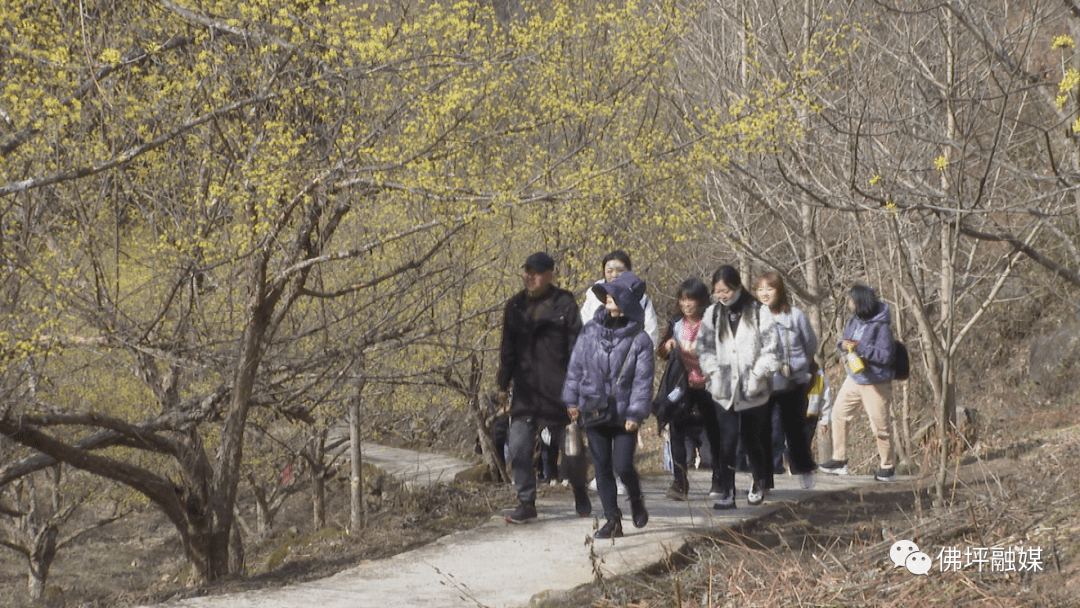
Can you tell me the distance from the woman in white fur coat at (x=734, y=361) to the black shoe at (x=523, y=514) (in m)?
1.38

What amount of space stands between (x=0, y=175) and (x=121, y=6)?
193 centimetres

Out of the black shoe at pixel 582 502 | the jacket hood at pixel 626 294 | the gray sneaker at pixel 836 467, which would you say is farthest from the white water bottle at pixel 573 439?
the gray sneaker at pixel 836 467

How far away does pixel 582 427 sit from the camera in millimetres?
6613

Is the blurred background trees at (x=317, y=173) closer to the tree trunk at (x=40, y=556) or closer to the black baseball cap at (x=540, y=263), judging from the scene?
the black baseball cap at (x=540, y=263)

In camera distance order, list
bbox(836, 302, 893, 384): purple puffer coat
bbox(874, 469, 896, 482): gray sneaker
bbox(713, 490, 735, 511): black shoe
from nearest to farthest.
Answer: bbox(713, 490, 735, 511): black shoe
bbox(836, 302, 893, 384): purple puffer coat
bbox(874, 469, 896, 482): gray sneaker

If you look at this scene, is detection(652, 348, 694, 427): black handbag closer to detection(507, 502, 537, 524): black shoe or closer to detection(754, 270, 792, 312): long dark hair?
detection(754, 270, 792, 312): long dark hair

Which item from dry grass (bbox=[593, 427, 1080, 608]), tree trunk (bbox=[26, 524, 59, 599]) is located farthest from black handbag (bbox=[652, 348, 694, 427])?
tree trunk (bbox=[26, 524, 59, 599])

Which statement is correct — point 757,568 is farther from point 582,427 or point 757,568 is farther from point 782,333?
point 782,333

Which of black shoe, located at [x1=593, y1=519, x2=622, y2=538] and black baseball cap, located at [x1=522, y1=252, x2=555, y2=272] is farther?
black baseball cap, located at [x1=522, y1=252, x2=555, y2=272]

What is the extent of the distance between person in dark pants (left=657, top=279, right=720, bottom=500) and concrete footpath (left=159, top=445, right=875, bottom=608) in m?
0.39

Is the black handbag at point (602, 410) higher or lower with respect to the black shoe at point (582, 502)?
higher

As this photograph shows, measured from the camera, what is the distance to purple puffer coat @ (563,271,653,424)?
6289 mm

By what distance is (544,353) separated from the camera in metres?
6.91

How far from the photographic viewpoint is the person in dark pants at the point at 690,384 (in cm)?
754
